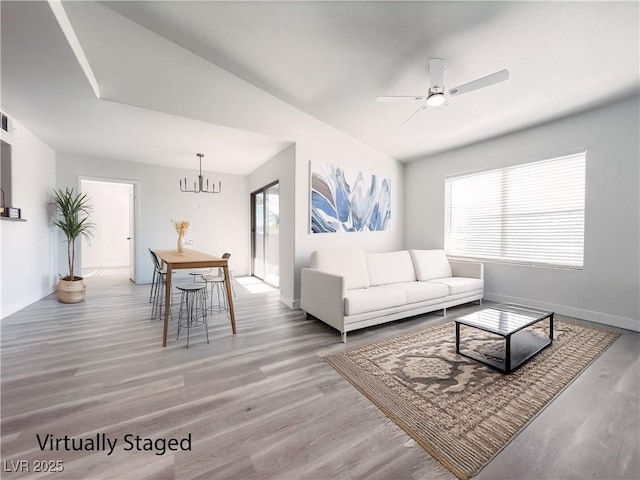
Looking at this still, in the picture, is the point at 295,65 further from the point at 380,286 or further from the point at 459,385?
the point at 459,385

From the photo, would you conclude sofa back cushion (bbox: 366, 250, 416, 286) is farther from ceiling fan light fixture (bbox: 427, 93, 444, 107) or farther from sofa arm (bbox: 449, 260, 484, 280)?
ceiling fan light fixture (bbox: 427, 93, 444, 107)

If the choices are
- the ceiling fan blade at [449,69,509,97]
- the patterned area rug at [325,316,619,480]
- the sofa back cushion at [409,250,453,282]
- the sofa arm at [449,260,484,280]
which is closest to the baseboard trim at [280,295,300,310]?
the patterned area rug at [325,316,619,480]

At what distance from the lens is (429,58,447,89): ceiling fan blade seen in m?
2.48

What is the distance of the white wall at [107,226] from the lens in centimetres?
769

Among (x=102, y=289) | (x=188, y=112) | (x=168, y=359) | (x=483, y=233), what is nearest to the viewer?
(x=168, y=359)

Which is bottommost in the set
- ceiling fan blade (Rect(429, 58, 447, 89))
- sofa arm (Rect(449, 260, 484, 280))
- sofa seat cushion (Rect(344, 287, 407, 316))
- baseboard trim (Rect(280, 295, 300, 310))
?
baseboard trim (Rect(280, 295, 300, 310))

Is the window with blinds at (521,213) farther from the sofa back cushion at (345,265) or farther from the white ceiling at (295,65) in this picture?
the sofa back cushion at (345,265)

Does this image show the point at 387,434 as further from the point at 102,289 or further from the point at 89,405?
the point at 102,289

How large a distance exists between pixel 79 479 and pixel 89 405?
2.04 ft

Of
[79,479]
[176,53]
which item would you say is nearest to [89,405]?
[79,479]

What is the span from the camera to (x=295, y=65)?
117 inches

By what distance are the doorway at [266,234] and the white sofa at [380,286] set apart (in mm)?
1798

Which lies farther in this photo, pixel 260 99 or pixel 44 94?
pixel 260 99

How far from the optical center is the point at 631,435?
1.46 metres
